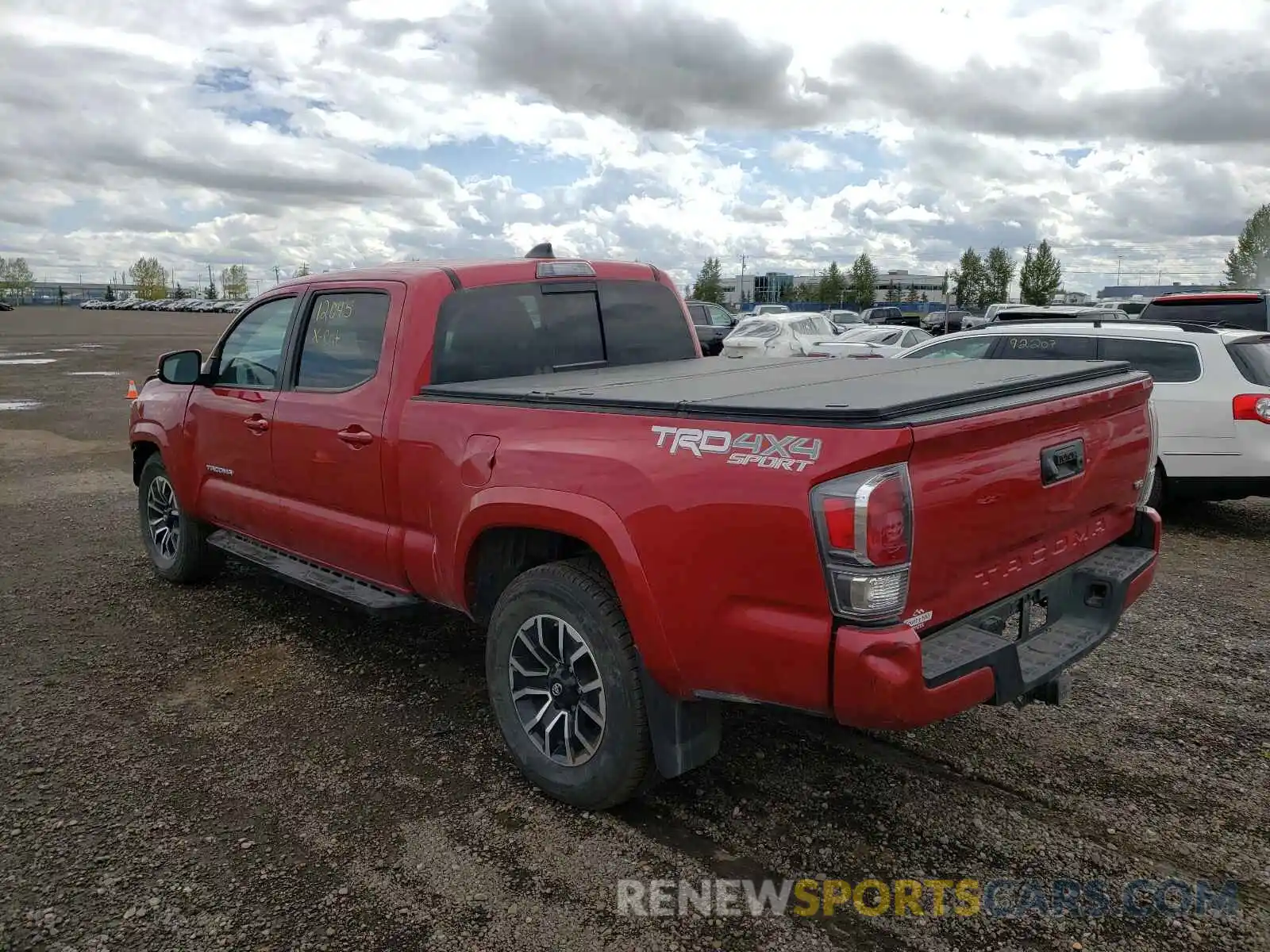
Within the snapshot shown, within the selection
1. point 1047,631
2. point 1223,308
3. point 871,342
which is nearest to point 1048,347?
point 1223,308

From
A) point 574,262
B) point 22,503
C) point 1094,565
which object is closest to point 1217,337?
point 1094,565

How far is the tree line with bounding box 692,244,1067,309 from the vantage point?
277 ft

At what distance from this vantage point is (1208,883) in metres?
2.90

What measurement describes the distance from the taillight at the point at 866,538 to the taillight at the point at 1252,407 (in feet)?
18.5

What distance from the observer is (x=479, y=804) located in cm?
340

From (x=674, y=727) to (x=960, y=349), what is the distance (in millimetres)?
6568

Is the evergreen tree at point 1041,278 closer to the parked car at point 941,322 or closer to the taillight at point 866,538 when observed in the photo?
the parked car at point 941,322

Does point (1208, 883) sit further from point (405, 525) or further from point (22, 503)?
point (22, 503)

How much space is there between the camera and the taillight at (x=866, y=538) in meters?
2.46

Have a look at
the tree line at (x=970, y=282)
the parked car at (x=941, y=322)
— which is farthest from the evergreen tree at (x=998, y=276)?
the parked car at (x=941, y=322)

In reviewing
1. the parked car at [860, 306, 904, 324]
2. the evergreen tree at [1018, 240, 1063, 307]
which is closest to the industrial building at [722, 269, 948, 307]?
the evergreen tree at [1018, 240, 1063, 307]

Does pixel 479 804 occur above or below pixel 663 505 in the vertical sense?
below

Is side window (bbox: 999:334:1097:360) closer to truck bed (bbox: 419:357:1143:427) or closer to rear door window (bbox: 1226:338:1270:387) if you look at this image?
rear door window (bbox: 1226:338:1270:387)

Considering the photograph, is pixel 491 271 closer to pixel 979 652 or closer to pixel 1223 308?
pixel 979 652
